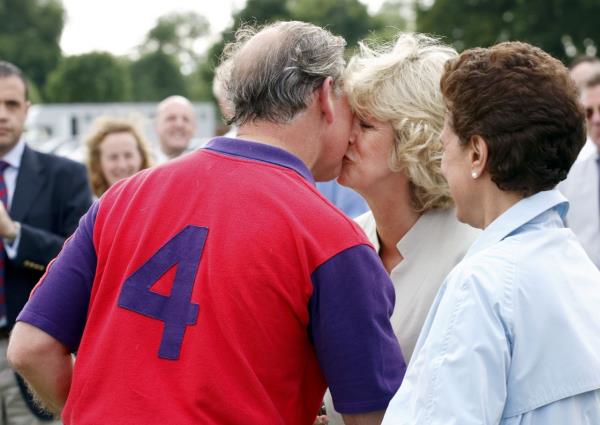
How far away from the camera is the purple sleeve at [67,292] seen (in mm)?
2277

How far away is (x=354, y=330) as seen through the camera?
2100mm

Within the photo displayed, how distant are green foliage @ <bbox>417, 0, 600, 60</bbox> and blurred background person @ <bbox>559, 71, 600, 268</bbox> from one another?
3299 cm

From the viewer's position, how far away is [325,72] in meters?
2.32

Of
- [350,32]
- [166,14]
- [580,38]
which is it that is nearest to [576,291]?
[580,38]

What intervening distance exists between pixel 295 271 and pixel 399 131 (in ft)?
2.99

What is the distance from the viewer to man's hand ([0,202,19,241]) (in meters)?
4.46

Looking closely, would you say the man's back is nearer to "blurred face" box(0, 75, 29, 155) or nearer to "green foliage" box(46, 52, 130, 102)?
"blurred face" box(0, 75, 29, 155)

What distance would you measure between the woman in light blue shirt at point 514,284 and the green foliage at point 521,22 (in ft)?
122

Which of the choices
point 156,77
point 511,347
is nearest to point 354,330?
point 511,347

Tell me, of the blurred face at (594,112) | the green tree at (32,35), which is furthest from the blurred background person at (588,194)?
the green tree at (32,35)

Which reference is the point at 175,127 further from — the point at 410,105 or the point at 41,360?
the point at 41,360

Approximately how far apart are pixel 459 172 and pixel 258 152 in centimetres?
49

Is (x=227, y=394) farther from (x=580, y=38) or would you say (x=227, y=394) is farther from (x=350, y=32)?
(x=350, y=32)

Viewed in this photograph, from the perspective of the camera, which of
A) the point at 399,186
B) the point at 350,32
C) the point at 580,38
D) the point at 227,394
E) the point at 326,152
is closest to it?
the point at 227,394
